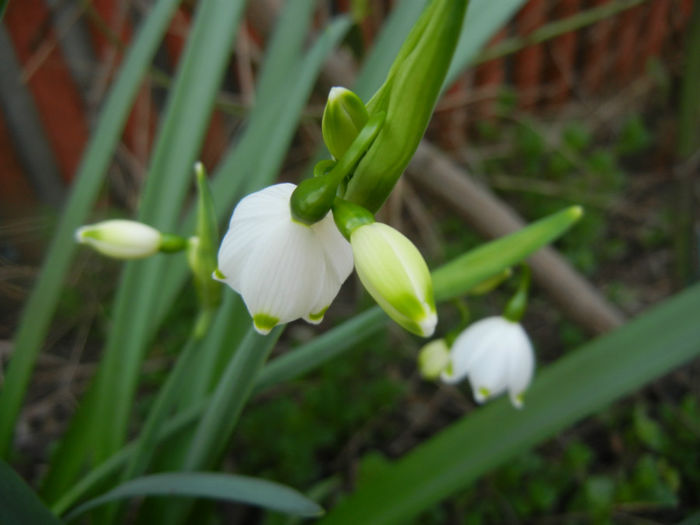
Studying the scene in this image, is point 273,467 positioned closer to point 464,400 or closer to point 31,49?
point 464,400

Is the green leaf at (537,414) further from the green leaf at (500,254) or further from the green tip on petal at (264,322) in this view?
the green tip on petal at (264,322)

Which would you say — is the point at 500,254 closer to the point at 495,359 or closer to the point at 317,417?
the point at 495,359

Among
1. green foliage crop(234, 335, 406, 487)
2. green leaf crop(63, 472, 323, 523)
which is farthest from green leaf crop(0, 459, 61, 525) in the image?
green foliage crop(234, 335, 406, 487)

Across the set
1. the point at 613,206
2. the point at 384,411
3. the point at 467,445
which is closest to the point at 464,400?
the point at 384,411

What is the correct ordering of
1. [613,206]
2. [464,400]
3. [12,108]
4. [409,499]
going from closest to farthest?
[409,499] → [464,400] → [12,108] → [613,206]

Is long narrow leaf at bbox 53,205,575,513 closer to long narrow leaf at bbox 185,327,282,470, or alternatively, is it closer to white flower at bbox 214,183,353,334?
long narrow leaf at bbox 185,327,282,470

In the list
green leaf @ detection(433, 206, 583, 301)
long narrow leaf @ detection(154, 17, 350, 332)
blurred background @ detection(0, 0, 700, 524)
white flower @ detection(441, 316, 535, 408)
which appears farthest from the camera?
blurred background @ detection(0, 0, 700, 524)

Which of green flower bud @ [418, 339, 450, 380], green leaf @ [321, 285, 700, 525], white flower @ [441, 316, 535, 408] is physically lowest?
green leaf @ [321, 285, 700, 525]

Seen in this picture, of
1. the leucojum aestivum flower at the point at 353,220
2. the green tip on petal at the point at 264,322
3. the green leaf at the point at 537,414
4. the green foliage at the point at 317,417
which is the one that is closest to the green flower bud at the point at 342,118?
the leucojum aestivum flower at the point at 353,220
